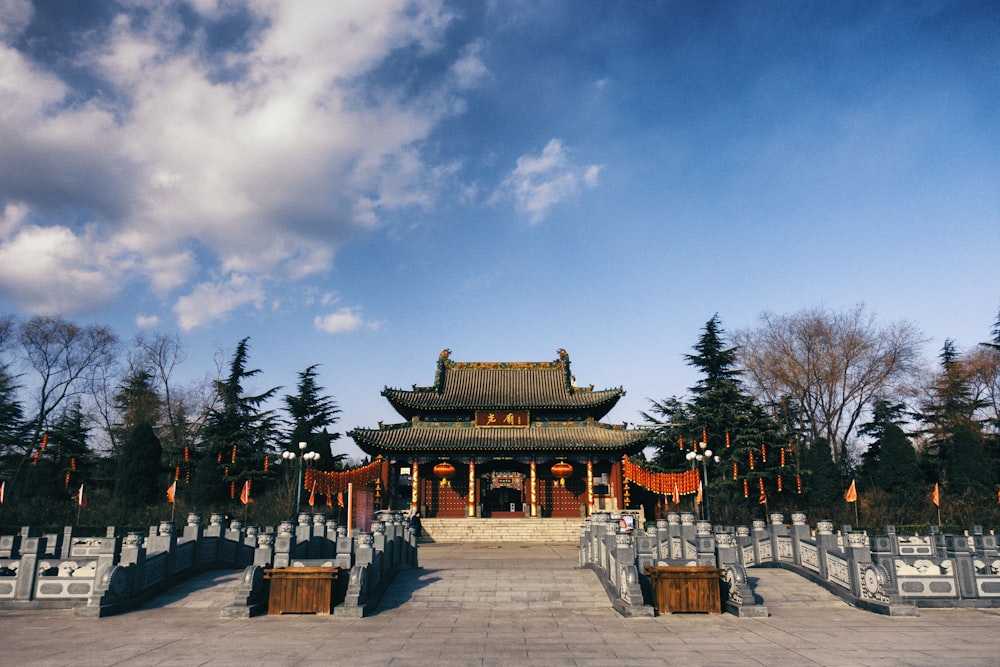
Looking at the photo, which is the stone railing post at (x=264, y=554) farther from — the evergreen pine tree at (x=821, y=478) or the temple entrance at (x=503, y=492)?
the evergreen pine tree at (x=821, y=478)

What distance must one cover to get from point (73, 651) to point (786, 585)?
12.5 metres

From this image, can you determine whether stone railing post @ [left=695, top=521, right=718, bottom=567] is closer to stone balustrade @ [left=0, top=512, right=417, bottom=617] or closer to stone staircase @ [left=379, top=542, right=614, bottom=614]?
stone staircase @ [left=379, top=542, right=614, bottom=614]

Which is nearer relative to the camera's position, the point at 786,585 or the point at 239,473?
the point at 786,585

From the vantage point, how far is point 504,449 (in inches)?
1219

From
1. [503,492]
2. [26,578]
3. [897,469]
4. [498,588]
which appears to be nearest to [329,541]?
[498,588]

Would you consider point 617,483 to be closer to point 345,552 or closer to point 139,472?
point 345,552

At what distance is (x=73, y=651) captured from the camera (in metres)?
7.72

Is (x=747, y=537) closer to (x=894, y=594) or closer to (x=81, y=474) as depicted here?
(x=894, y=594)

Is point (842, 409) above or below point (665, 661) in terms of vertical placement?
above

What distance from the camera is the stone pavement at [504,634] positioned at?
288 inches

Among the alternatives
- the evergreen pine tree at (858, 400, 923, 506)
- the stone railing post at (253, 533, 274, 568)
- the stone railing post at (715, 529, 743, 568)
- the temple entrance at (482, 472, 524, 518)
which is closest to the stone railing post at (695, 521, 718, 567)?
the stone railing post at (715, 529, 743, 568)

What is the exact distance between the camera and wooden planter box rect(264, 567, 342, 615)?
33.7 ft

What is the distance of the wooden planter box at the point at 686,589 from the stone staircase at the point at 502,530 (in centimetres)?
1737


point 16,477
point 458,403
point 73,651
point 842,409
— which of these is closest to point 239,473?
point 16,477
